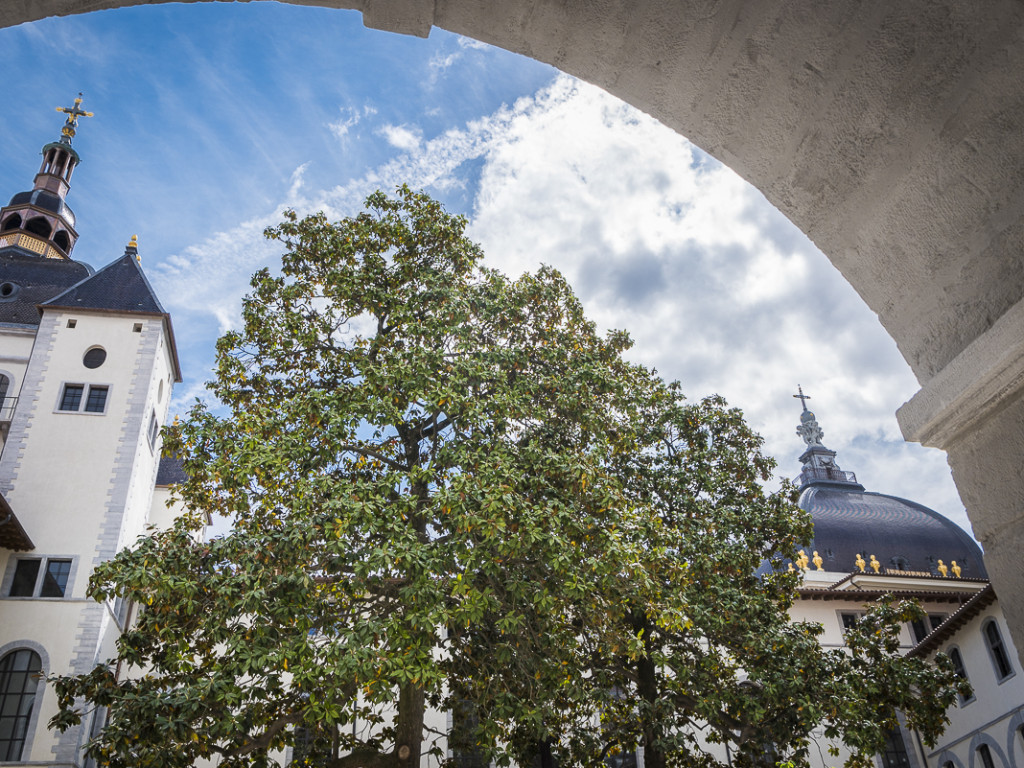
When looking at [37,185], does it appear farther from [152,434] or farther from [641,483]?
[641,483]

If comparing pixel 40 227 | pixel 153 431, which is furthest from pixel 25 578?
pixel 40 227

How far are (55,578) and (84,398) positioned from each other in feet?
19.5

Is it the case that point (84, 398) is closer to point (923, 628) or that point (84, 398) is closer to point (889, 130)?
point (889, 130)

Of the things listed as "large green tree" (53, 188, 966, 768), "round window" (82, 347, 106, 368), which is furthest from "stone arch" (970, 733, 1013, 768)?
"round window" (82, 347, 106, 368)

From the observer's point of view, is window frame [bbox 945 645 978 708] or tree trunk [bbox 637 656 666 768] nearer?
tree trunk [bbox 637 656 666 768]

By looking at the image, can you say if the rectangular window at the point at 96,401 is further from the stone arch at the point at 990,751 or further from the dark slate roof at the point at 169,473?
the stone arch at the point at 990,751

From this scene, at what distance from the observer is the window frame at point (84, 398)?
25.1 meters

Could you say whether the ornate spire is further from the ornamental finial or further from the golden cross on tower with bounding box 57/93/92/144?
the golden cross on tower with bounding box 57/93/92/144

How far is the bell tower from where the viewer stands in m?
37.2

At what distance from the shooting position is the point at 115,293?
92.0 ft

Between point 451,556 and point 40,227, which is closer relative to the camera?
point 451,556

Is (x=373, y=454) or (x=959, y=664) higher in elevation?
(x=373, y=454)

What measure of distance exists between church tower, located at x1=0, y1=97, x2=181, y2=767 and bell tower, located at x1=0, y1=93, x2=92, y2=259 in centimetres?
697

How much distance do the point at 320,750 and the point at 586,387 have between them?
7.01 meters
